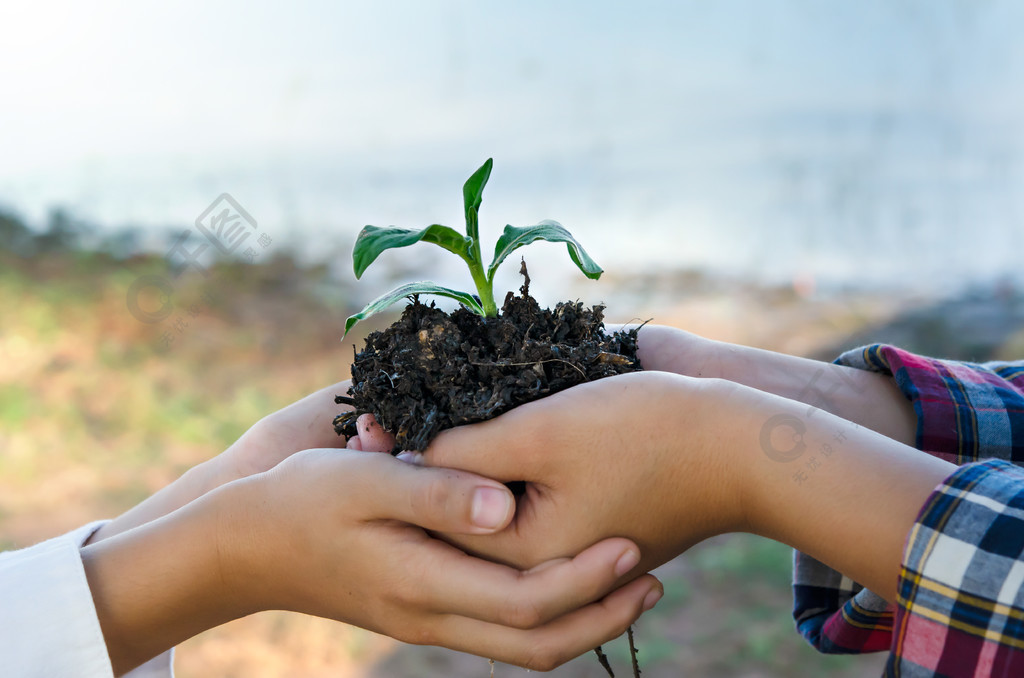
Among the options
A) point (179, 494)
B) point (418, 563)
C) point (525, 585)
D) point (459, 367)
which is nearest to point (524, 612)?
point (525, 585)

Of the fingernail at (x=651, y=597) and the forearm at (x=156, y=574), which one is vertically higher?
the forearm at (x=156, y=574)

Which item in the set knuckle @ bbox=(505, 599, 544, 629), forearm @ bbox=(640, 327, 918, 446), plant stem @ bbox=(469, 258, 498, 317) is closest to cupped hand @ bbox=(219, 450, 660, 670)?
knuckle @ bbox=(505, 599, 544, 629)

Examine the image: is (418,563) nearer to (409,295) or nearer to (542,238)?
(409,295)

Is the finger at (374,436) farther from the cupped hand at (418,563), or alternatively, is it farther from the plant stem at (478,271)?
the plant stem at (478,271)

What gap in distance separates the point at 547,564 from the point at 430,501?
0.16m

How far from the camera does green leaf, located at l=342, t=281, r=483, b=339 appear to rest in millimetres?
911

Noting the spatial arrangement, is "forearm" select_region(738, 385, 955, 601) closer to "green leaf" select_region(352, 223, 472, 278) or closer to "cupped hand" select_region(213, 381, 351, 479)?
"green leaf" select_region(352, 223, 472, 278)

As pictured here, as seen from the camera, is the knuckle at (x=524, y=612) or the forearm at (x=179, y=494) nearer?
the knuckle at (x=524, y=612)

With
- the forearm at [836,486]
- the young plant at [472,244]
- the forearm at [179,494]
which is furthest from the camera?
the forearm at [179,494]

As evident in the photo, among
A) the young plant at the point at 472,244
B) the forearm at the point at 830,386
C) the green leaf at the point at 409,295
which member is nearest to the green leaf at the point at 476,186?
the young plant at the point at 472,244

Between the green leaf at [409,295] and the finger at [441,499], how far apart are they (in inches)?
8.4

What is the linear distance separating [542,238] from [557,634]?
1.65 feet

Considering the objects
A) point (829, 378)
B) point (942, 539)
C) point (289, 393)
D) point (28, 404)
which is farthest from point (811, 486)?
point (28, 404)

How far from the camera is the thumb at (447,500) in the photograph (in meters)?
0.78
